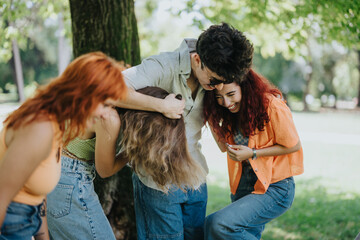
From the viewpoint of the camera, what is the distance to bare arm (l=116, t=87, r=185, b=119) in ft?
8.11

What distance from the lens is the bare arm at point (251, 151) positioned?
296cm

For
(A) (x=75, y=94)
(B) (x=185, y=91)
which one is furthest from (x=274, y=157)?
(A) (x=75, y=94)

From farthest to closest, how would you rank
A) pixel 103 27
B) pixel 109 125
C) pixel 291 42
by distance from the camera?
pixel 291 42, pixel 103 27, pixel 109 125

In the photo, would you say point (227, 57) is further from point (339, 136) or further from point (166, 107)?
point (339, 136)

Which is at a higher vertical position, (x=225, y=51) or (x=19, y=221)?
(x=225, y=51)

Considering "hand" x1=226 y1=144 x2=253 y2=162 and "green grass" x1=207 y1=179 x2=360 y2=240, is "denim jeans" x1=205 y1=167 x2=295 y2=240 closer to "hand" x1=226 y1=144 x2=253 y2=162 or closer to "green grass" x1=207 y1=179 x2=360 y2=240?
"hand" x1=226 y1=144 x2=253 y2=162

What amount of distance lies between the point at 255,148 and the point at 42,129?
69.3 inches

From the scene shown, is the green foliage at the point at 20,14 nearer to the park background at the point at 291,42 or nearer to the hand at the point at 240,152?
the park background at the point at 291,42

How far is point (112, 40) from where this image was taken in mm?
3895

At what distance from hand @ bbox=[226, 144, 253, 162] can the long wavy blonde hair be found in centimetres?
44

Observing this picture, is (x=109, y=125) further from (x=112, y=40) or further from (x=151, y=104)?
(x=112, y=40)

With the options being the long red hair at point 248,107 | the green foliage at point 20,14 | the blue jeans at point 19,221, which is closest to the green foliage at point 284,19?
the green foliage at point 20,14

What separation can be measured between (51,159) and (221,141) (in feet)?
5.35

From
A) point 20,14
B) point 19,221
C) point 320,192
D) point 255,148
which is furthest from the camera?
point 320,192
